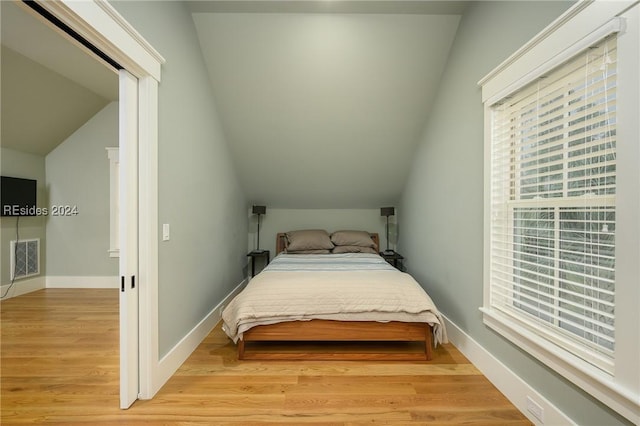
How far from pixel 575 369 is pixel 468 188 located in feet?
4.42

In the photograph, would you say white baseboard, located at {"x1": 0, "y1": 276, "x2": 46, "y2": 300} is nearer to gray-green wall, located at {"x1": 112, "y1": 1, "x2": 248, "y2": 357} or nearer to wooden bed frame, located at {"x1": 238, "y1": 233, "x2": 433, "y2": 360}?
gray-green wall, located at {"x1": 112, "y1": 1, "x2": 248, "y2": 357}

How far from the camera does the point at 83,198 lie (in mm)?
4352

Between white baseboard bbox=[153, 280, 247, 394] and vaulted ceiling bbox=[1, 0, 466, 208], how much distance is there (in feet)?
6.38

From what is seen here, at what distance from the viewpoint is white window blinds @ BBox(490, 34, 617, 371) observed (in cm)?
125

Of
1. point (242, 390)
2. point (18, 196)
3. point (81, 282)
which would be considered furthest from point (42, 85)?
point (242, 390)

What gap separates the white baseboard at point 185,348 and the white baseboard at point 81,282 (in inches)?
97.8

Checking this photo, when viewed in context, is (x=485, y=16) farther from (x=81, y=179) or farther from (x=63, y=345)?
(x=81, y=179)

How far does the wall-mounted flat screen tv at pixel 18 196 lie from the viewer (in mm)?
3719

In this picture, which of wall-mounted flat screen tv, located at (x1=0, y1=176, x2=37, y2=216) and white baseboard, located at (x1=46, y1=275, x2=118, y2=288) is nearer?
wall-mounted flat screen tv, located at (x1=0, y1=176, x2=37, y2=216)

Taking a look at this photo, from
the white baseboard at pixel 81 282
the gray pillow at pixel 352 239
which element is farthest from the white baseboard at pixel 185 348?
the white baseboard at pixel 81 282

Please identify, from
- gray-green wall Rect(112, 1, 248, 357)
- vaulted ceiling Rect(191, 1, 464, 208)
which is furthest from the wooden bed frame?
vaulted ceiling Rect(191, 1, 464, 208)

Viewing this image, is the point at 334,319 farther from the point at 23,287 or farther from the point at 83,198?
the point at 23,287

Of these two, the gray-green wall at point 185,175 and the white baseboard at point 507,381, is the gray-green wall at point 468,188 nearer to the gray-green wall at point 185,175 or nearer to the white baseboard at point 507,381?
the white baseboard at point 507,381

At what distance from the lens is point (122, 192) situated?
66.5 inches
